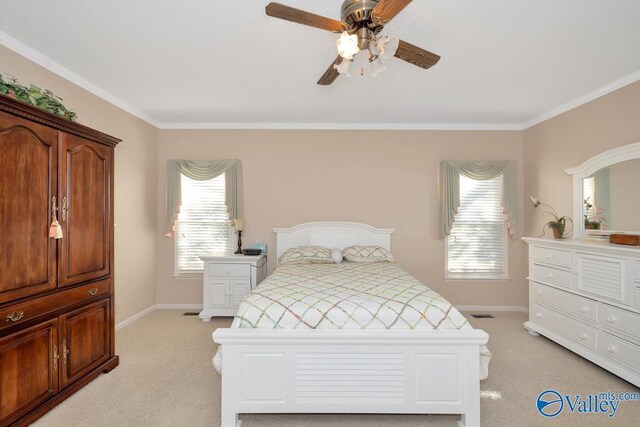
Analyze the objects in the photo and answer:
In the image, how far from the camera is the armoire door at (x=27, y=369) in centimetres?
195

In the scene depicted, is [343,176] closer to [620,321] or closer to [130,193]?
[130,193]

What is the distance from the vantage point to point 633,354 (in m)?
2.59

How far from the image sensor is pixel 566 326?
328cm

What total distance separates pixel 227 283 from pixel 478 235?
3.59 metres

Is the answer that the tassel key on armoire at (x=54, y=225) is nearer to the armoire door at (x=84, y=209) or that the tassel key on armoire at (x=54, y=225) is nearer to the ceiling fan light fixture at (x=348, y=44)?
the armoire door at (x=84, y=209)

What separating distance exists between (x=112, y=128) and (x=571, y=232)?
5.52 meters

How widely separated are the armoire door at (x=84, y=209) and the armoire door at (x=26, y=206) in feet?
0.32

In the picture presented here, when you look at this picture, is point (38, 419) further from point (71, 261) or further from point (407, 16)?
point (407, 16)

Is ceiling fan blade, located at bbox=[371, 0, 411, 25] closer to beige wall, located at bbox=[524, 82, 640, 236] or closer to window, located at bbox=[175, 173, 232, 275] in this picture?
beige wall, located at bbox=[524, 82, 640, 236]

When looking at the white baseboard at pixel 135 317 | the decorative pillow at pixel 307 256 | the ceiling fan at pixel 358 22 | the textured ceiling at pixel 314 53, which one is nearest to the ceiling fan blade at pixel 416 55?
the ceiling fan at pixel 358 22

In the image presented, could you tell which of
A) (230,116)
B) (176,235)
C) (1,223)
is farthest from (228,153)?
(1,223)

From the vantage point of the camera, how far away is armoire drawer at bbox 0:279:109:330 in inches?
77.2

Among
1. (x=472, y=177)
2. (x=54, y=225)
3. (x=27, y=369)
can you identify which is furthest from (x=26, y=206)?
(x=472, y=177)

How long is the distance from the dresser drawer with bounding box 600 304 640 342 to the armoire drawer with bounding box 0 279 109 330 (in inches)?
170
